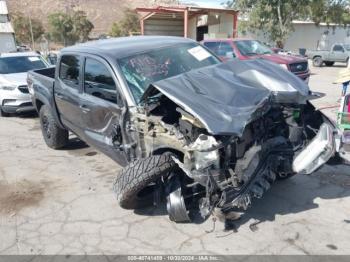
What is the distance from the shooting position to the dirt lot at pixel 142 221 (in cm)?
345

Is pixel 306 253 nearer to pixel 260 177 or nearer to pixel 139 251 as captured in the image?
pixel 260 177

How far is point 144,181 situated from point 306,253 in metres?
1.68

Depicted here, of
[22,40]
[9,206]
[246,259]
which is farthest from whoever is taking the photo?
[22,40]

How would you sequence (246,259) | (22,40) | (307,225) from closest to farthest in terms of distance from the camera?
(246,259) < (307,225) < (22,40)

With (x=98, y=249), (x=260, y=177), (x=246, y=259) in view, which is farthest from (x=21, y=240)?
(x=260, y=177)

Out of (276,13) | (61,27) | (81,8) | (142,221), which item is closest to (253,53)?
(142,221)

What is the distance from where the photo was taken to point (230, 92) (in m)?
3.48

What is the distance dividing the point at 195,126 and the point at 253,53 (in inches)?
358

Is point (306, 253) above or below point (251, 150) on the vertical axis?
below

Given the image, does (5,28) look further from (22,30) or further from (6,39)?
(22,30)

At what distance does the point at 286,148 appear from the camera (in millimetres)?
3666

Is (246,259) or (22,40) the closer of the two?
(246,259)

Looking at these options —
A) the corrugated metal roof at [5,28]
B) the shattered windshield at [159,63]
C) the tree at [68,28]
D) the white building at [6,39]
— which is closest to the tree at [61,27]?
the tree at [68,28]

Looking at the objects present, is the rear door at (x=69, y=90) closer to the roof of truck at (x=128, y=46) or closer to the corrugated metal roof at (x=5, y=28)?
the roof of truck at (x=128, y=46)
